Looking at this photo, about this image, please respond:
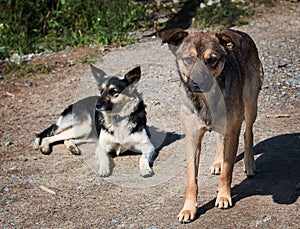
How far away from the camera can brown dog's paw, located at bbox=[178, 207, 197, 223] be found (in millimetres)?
4645

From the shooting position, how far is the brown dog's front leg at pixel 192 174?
15.4ft

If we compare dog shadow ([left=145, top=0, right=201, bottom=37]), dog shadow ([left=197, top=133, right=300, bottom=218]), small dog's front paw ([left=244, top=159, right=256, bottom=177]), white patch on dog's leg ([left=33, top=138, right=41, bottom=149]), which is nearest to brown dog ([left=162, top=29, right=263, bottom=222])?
dog shadow ([left=197, top=133, right=300, bottom=218])

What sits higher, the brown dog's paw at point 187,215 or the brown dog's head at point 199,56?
the brown dog's head at point 199,56

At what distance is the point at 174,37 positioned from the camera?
464cm

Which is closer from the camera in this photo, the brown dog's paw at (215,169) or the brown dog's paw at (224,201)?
the brown dog's paw at (224,201)

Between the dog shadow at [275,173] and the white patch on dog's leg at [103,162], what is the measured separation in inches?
55.2

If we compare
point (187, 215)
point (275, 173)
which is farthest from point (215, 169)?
point (187, 215)

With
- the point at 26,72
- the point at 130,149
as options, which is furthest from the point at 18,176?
the point at 26,72

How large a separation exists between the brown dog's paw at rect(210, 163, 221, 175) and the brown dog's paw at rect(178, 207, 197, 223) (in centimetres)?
94

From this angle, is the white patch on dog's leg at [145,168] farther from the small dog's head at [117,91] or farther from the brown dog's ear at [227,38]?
the brown dog's ear at [227,38]

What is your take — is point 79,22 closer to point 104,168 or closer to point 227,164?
point 104,168

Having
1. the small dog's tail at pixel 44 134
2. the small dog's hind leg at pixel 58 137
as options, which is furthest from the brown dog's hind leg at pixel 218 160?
the small dog's tail at pixel 44 134

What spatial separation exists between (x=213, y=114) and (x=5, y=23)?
6.92m

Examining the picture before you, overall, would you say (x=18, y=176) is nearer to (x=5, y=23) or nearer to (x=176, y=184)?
(x=176, y=184)
